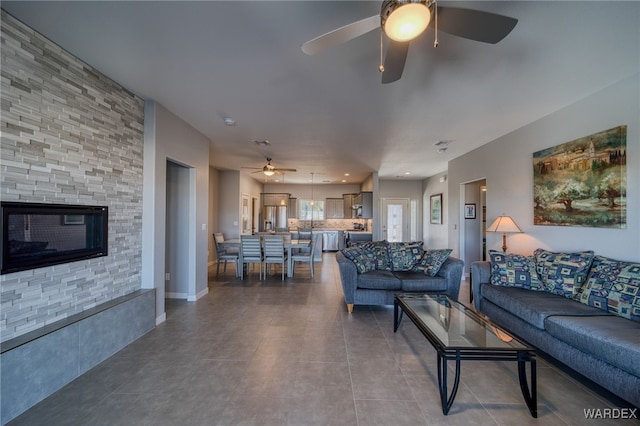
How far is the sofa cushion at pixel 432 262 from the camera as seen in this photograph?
3703mm

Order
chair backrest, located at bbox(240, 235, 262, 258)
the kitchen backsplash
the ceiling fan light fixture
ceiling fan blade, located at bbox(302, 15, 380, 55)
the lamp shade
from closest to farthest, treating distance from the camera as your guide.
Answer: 1. the ceiling fan light fixture
2. ceiling fan blade, located at bbox(302, 15, 380, 55)
3. the lamp shade
4. chair backrest, located at bbox(240, 235, 262, 258)
5. the kitchen backsplash

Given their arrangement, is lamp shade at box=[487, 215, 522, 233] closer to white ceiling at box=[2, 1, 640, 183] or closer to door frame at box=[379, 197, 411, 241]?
white ceiling at box=[2, 1, 640, 183]

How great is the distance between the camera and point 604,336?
1.84 metres

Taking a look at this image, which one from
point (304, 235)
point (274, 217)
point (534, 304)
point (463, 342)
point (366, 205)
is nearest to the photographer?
point (463, 342)

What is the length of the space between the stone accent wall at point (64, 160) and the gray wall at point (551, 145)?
201 inches

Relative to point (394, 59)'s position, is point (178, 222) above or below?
below

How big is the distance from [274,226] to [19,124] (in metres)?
8.05

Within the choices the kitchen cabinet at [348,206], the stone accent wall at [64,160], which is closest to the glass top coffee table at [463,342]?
the stone accent wall at [64,160]

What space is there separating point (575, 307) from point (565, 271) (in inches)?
21.7

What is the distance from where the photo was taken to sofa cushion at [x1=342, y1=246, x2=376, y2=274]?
379 centimetres

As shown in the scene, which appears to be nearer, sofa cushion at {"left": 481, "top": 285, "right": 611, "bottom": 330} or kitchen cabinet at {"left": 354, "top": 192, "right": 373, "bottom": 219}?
sofa cushion at {"left": 481, "top": 285, "right": 611, "bottom": 330}

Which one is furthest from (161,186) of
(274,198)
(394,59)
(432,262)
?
(274,198)

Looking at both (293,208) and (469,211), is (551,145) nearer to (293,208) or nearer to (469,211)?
(469,211)

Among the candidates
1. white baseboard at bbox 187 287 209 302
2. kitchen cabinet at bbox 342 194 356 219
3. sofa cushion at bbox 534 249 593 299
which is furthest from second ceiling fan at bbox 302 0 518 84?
kitchen cabinet at bbox 342 194 356 219
